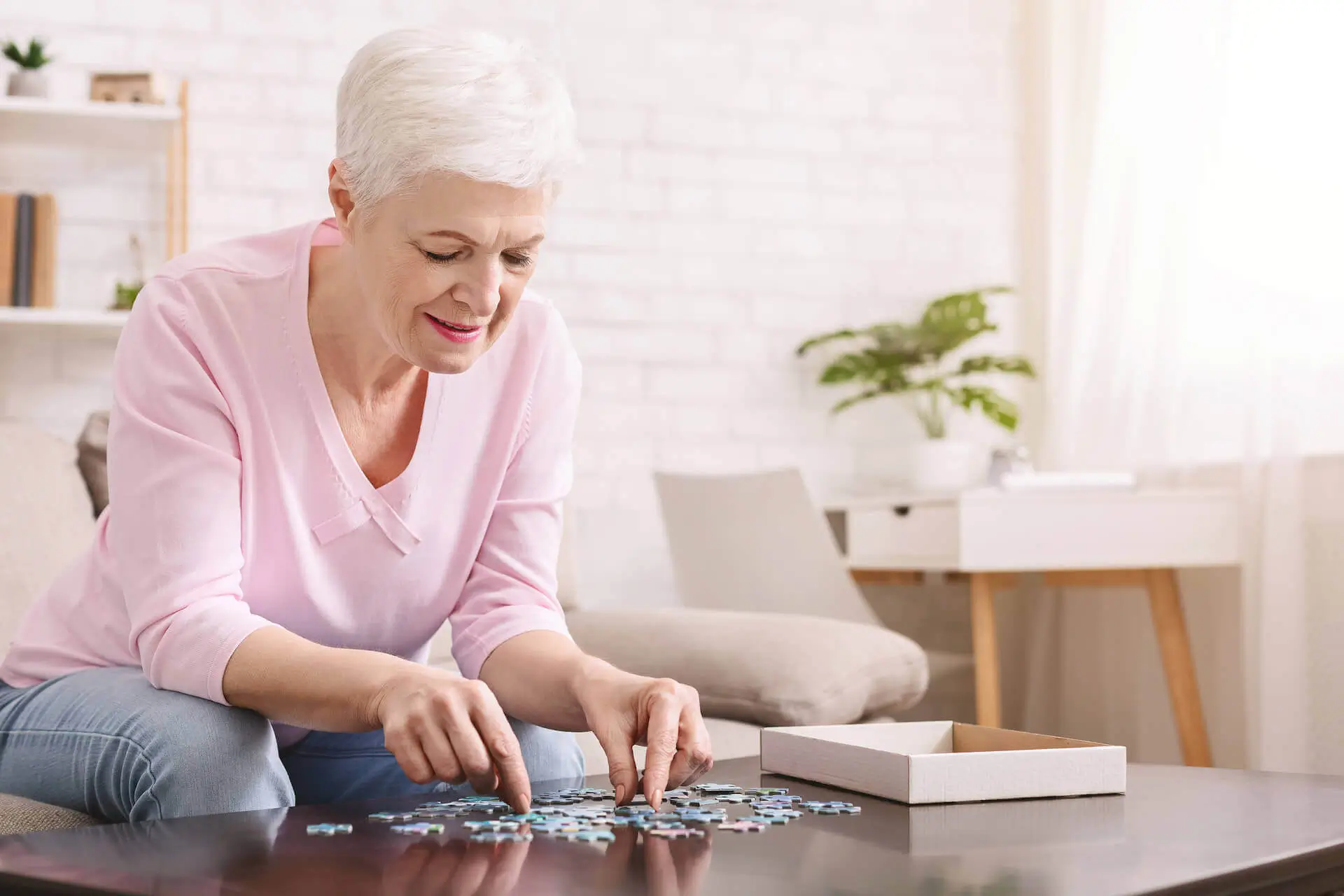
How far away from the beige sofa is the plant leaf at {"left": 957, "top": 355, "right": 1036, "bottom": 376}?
142cm

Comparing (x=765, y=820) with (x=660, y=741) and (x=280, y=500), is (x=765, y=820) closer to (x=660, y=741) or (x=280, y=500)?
(x=660, y=741)

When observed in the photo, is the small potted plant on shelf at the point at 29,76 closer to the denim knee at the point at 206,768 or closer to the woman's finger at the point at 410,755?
the denim knee at the point at 206,768

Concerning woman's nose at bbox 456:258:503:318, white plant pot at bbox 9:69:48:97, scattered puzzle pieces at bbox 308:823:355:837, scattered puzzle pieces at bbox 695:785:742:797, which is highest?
white plant pot at bbox 9:69:48:97

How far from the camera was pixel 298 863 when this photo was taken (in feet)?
2.84

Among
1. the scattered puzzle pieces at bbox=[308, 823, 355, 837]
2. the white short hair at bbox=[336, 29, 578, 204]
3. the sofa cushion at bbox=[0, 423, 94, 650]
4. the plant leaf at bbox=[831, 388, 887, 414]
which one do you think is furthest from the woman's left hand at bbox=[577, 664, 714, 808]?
the plant leaf at bbox=[831, 388, 887, 414]

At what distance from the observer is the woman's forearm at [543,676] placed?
1286mm

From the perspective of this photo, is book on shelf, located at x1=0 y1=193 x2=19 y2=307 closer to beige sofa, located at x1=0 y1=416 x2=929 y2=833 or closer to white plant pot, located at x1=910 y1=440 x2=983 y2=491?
beige sofa, located at x1=0 y1=416 x2=929 y2=833

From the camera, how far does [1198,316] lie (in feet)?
10.7

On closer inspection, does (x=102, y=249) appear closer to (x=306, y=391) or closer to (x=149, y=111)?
(x=149, y=111)

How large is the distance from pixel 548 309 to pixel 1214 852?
2.97ft

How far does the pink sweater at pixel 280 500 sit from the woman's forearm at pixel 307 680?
2cm

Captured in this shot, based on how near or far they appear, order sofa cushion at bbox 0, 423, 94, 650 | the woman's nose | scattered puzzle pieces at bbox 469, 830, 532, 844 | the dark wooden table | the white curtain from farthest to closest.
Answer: the white curtain, sofa cushion at bbox 0, 423, 94, 650, the woman's nose, scattered puzzle pieces at bbox 469, 830, 532, 844, the dark wooden table

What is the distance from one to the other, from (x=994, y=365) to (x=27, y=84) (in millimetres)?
2319

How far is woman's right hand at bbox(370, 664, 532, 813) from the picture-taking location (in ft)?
3.37
